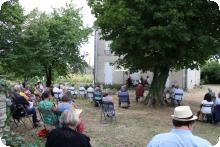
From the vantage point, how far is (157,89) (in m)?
23.4

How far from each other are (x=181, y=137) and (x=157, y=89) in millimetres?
18723

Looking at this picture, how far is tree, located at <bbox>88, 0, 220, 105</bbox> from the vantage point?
20.0 meters

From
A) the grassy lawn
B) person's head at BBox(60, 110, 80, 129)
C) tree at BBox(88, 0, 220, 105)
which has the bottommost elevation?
the grassy lawn

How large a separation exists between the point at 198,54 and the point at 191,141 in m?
17.1

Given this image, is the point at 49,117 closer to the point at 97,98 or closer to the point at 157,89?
the point at 97,98

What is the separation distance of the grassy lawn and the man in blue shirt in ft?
20.8

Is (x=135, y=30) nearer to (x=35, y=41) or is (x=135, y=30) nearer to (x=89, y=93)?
(x=89, y=93)

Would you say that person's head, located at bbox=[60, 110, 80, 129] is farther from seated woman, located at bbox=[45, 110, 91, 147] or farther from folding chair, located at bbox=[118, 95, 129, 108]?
folding chair, located at bbox=[118, 95, 129, 108]

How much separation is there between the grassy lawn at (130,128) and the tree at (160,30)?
2.47m

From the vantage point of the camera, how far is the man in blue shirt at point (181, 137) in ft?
15.6

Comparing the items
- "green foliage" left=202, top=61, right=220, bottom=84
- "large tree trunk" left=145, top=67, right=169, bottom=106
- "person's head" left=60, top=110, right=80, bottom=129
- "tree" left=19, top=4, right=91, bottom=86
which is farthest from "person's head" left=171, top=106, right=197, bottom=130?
"green foliage" left=202, top=61, right=220, bottom=84

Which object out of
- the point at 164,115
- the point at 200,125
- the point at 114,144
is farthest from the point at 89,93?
the point at 114,144

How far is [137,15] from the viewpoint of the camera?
20.7 m

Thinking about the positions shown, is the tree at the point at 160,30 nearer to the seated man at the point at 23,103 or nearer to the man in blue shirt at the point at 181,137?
the seated man at the point at 23,103
